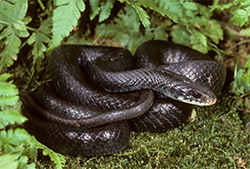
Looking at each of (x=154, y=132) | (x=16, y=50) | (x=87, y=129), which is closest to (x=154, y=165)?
(x=154, y=132)

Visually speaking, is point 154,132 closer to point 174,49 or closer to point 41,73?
point 174,49

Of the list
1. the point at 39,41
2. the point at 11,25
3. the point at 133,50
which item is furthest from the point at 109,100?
the point at 11,25

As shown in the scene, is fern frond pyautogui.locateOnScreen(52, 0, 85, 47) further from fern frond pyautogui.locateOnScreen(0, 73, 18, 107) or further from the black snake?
fern frond pyautogui.locateOnScreen(0, 73, 18, 107)

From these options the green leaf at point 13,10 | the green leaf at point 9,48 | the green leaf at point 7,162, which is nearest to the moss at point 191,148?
the green leaf at point 7,162

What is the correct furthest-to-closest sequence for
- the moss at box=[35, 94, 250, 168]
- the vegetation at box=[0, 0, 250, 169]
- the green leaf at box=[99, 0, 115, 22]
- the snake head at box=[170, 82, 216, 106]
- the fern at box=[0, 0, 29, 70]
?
1. the green leaf at box=[99, 0, 115, 22]
2. the fern at box=[0, 0, 29, 70]
3. the snake head at box=[170, 82, 216, 106]
4. the moss at box=[35, 94, 250, 168]
5. the vegetation at box=[0, 0, 250, 169]

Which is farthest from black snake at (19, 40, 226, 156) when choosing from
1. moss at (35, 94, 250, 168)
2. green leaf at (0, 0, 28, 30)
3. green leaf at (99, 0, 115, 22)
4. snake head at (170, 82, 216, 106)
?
green leaf at (0, 0, 28, 30)

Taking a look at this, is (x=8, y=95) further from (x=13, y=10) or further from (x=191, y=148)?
(x=191, y=148)

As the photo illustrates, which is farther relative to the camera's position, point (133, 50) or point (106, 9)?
point (133, 50)

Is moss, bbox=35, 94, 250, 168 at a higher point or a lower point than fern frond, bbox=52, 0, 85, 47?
lower
